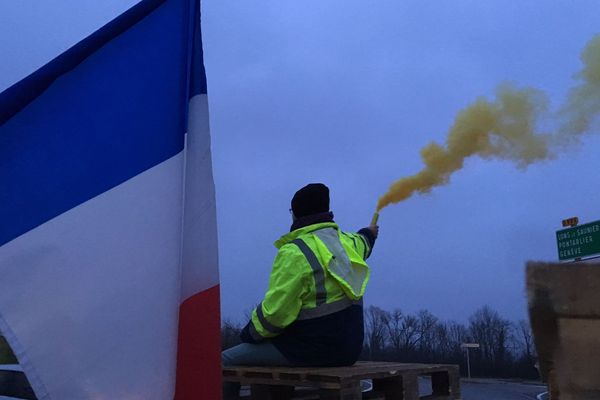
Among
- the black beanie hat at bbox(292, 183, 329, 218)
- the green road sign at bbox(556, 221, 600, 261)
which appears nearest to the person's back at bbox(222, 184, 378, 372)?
the black beanie hat at bbox(292, 183, 329, 218)

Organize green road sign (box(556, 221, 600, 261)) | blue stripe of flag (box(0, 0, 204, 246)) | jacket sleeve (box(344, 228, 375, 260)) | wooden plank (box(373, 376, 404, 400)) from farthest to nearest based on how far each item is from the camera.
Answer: green road sign (box(556, 221, 600, 261)) < jacket sleeve (box(344, 228, 375, 260)) < wooden plank (box(373, 376, 404, 400)) < blue stripe of flag (box(0, 0, 204, 246))

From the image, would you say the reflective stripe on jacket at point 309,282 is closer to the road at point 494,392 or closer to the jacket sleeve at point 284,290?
the jacket sleeve at point 284,290

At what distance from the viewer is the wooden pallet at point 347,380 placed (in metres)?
4.21

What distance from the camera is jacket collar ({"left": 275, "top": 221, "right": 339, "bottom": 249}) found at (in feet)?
16.7

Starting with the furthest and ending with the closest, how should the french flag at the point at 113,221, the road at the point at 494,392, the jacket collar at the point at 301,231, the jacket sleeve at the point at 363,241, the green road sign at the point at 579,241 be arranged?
1. the road at the point at 494,392
2. the green road sign at the point at 579,241
3. the jacket sleeve at the point at 363,241
4. the jacket collar at the point at 301,231
5. the french flag at the point at 113,221

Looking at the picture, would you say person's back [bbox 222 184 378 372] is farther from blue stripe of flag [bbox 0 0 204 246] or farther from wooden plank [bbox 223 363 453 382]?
blue stripe of flag [bbox 0 0 204 246]

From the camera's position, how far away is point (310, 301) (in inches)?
189

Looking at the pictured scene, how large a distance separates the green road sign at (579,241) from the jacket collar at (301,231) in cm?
1745

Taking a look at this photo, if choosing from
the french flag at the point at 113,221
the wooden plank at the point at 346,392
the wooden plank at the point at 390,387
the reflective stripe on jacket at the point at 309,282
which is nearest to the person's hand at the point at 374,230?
the reflective stripe on jacket at the point at 309,282

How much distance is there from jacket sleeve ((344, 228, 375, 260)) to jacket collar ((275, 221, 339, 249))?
0.33m

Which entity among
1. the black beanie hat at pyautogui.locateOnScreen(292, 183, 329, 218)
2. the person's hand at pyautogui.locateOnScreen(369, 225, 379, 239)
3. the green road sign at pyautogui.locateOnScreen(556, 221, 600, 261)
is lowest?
the person's hand at pyautogui.locateOnScreen(369, 225, 379, 239)

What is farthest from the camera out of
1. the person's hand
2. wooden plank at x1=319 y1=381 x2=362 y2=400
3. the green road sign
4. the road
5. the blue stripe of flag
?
the road

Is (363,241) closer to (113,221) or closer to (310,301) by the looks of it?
(310,301)

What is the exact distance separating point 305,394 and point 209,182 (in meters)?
2.63
